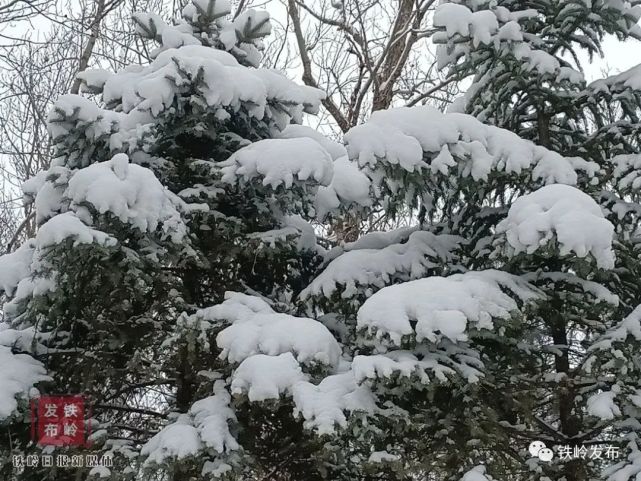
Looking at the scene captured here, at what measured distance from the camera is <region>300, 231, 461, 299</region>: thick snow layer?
414 cm

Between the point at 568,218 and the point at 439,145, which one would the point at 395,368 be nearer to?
the point at 568,218

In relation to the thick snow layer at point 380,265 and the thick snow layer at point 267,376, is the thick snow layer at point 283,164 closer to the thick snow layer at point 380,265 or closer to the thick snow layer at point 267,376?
the thick snow layer at point 380,265

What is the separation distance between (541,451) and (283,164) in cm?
240

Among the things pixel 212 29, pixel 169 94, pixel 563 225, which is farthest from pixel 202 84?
pixel 563 225

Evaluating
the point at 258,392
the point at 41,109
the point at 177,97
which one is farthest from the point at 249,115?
the point at 41,109

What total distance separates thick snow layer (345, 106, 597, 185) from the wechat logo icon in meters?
1.66

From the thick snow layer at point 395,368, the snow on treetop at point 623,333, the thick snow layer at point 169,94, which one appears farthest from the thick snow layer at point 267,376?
the thick snow layer at point 169,94

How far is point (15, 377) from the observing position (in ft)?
12.2

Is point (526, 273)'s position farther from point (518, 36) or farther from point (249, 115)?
point (249, 115)

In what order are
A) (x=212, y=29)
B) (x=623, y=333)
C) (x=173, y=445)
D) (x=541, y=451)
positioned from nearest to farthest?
(x=173, y=445) < (x=623, y=333) < (x=541, y=451) < (x=212, y=29)

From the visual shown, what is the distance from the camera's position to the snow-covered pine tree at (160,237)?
11.4 ft

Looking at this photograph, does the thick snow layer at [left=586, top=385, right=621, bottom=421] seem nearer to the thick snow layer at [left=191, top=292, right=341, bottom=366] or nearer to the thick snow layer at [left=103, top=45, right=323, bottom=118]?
the thick snow layer at [left=191, top=292, right=341, bottom=366]

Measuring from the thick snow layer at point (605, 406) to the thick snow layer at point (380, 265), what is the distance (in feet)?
4.21

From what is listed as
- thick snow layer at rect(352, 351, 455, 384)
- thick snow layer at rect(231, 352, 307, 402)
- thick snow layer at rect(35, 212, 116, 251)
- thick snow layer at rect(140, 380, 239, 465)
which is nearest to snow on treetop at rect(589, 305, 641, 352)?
thick snow layer at rect(352, 351, 455, 384)
